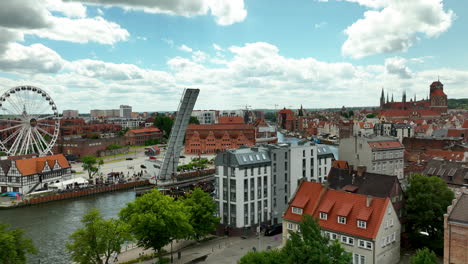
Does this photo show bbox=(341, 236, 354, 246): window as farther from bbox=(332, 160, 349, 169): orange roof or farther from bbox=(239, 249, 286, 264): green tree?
bbox=(332, 160, 349, 169): orange roof

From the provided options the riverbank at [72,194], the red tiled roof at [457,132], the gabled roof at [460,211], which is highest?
the red tiled roof at [457,132]

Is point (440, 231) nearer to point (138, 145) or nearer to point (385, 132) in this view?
point (385, 132)

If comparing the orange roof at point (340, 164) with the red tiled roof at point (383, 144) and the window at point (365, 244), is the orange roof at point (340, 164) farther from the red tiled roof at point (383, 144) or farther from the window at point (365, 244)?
the window at point (365, 244)

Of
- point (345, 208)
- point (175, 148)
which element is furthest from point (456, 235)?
point (175, 148)

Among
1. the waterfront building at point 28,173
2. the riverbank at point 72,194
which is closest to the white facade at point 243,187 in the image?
the riverbank at point 72,194

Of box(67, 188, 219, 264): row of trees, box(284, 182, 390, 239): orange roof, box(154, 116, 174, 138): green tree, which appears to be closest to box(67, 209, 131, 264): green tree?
box(67, 188, 219, 264): row of trees

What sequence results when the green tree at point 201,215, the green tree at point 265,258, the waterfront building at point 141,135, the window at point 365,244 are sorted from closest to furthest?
the green tree at point 265,258 → the window at point 365,244 → the green tree at point 201,215 → the waterfront building at point 141,135

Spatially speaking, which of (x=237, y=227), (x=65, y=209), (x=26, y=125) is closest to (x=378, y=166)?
(x=237, y=227)

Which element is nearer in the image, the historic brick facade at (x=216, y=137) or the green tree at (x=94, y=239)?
the green tree at (x=94, y=239)
